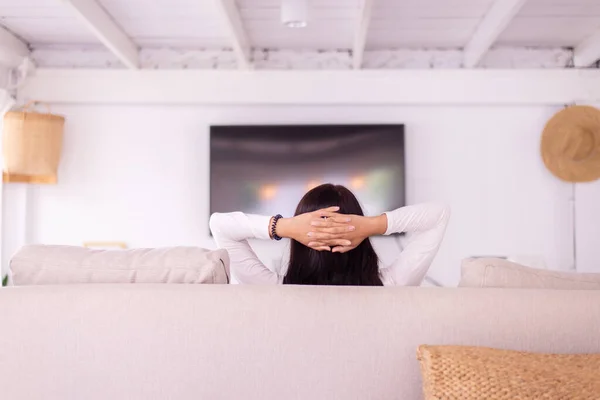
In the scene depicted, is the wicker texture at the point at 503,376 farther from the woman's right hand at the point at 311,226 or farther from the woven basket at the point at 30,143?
the woven basket at the point at 30,143

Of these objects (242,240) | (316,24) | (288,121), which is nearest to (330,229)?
(242,240)

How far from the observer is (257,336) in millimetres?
1131

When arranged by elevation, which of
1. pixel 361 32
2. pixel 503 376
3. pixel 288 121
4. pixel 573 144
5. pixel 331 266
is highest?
pixel 361 32

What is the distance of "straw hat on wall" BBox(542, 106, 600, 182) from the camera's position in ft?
13.2

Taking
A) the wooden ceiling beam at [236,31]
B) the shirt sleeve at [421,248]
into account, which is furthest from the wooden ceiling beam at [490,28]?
the shirt sleeve at [421,248]

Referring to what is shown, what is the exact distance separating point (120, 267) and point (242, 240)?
0.58 metres

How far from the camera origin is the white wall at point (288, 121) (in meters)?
4.18

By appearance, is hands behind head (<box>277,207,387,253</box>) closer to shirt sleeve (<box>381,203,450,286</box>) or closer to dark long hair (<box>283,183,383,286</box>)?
dark long hair (<box>283,183,383,286</box>)

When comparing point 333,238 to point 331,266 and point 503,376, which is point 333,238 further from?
point 503,376

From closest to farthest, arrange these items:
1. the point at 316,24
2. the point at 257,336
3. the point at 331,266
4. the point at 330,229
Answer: the point at 257,336 < the point at 330,229 < the point at 331,266 < the point at 316,24

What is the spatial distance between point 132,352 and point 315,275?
64 cm

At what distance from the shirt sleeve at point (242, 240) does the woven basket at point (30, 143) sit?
2.57 metres

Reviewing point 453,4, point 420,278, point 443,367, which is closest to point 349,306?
point 443,367

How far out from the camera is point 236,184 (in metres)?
4.12
